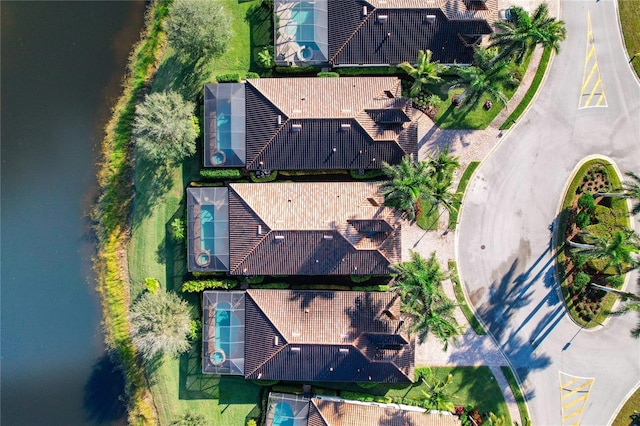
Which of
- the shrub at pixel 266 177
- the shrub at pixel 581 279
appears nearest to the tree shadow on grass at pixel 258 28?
the shrub at pixel 266 177

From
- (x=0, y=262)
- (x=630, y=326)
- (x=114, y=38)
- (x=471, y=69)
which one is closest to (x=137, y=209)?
(x=0, y=262)

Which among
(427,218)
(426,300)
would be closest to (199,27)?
(427,218)

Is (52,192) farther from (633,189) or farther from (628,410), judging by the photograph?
(628,410)

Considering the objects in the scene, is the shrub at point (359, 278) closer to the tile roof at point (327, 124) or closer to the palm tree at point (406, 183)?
the palm tree at point (406, 183)

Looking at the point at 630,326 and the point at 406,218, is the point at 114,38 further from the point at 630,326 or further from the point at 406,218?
the point at 630,326

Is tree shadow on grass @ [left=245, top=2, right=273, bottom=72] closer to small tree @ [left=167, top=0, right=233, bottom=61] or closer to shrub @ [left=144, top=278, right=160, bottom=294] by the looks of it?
small tree @ [left=167, top=0, right=233, bottom=61]

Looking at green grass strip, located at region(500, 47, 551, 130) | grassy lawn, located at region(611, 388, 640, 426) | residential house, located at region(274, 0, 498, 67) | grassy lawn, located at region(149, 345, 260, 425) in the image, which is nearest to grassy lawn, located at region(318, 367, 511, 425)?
grassy lawn, located at region(149, 345, 260, 425)
